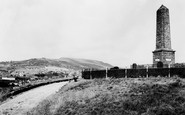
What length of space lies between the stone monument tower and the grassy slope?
7937 mm

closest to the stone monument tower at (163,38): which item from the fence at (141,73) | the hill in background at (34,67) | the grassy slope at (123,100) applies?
the fence at (141,73)

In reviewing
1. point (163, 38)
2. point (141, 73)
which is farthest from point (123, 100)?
point (163, 38)

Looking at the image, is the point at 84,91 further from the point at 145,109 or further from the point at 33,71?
the point at 33,71

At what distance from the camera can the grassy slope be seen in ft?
48.1

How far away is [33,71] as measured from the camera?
60.2 meters

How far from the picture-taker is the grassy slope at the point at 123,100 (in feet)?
48.1

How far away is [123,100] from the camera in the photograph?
637 inches

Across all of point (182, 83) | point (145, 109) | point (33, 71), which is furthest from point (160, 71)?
point (33, 71)

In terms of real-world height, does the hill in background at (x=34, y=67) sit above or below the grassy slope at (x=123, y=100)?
above

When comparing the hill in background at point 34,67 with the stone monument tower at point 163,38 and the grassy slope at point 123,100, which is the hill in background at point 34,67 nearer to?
the stone monument tower at point 163,38

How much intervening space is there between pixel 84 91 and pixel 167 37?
11651 mm

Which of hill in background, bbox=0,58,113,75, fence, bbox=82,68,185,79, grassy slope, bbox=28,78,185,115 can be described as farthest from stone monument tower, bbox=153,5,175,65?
hill in background, bbox=0,58,113,75

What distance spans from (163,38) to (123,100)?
13.1 m

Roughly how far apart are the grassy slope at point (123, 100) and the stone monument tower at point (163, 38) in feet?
26.0
